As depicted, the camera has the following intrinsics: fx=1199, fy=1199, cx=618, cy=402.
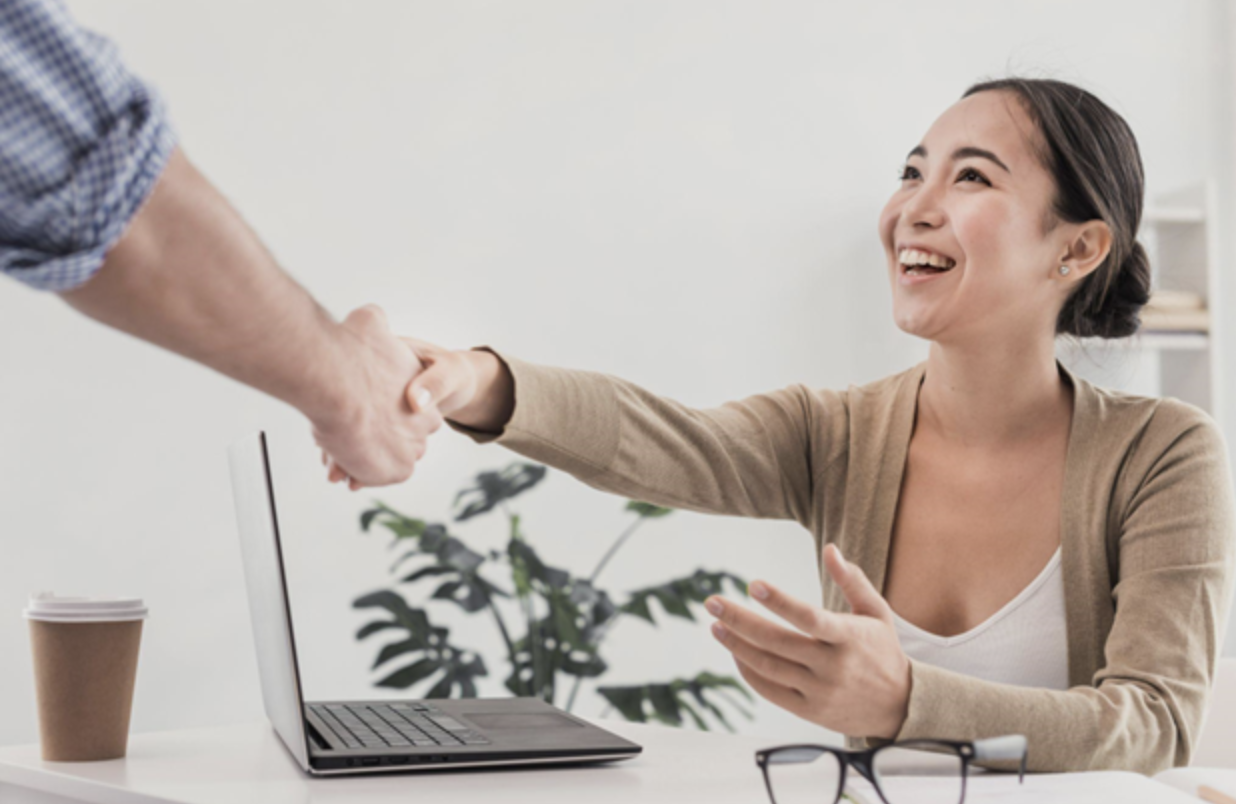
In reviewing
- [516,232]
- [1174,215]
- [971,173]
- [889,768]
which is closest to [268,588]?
[889,768]

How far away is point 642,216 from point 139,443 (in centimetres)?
128

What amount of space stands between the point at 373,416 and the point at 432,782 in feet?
0.97

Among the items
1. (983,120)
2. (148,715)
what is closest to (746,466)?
(983,120)

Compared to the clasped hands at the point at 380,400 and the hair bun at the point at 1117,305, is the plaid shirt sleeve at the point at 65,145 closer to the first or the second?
the clasped hands at the point at 380,400

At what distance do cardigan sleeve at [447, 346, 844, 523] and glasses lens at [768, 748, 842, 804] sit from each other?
0.37 metres

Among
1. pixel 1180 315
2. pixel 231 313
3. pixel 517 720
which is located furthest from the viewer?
pixel 1180 315

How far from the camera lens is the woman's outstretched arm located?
1.13 m

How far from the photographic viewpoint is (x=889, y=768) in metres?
0.91

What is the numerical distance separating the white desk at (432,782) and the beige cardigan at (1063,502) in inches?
5.2

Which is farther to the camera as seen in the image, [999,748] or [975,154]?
[975,154]

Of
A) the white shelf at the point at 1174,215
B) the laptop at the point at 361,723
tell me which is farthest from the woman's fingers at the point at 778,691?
the white shelf at the point at 1174,215

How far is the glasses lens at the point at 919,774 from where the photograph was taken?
758mm

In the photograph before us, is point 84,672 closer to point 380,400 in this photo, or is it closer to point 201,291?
point 380,400

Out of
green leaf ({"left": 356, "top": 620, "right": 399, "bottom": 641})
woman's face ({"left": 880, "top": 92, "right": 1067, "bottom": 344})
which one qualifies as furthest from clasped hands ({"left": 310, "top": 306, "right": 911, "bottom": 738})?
green leaf ({"left": 356, "top": 620, "right": 399, "bottom": 641})
